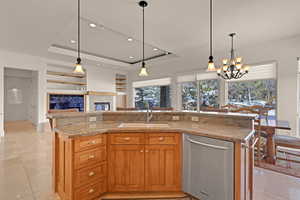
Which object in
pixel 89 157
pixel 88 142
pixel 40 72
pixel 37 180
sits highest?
pixel 40 72

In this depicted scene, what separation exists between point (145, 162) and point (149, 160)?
0.19 ft

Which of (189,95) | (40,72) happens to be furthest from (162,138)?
(40,72)

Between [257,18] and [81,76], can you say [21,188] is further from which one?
[81,76]

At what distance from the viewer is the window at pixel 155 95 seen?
24.3ft

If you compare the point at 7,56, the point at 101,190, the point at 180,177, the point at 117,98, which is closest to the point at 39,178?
the point at 101,190

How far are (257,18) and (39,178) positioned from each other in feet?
16.7

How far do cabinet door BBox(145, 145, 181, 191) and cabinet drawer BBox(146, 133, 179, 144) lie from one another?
0.17 feet

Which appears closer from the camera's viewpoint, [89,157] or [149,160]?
[89,157]

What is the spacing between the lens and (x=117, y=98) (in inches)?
348

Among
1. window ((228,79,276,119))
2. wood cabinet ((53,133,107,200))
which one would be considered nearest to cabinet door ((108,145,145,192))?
A: wood cabinet ((53,133,107,200))

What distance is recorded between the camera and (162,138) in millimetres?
1986

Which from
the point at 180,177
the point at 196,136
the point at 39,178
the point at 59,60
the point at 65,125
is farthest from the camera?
the point at 59,60

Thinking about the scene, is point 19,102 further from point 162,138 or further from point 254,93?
point 254,93

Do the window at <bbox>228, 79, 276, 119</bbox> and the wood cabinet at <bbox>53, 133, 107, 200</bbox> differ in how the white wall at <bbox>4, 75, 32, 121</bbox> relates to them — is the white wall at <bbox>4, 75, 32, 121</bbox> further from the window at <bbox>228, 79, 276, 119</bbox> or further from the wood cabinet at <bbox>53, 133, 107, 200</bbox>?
the window at <bbox>228, 79, 276, 119</bbox>
